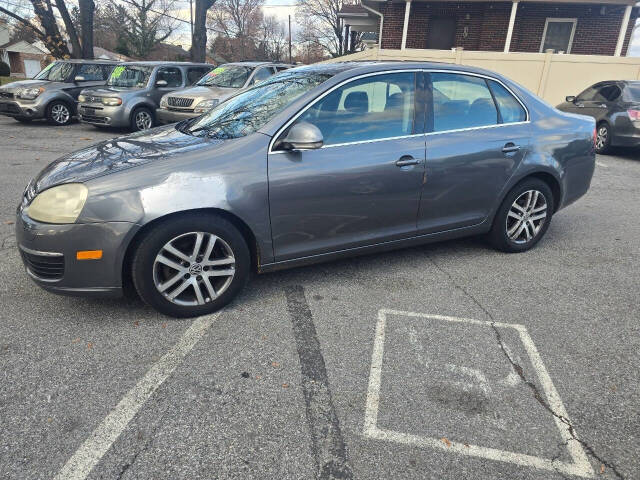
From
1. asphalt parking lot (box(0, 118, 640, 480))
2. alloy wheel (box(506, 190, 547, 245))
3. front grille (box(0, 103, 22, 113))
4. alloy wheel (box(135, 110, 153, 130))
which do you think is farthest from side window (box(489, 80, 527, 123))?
front grille (box(0, 103, 22, 113))

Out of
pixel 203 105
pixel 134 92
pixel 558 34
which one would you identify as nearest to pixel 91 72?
pixel 134 92

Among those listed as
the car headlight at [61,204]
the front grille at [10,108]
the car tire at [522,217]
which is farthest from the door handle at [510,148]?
the front grille at [10,108]

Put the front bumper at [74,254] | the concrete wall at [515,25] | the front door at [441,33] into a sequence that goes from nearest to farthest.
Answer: the front bumper at [74,254]
the concrete wall at [515,25]
the front door at [441,33]

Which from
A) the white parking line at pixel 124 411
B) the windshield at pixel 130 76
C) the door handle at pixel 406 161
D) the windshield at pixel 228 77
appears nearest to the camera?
the white parking line at pixel 124 411

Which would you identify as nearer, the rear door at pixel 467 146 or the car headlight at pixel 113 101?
the rear door at pixel 467 146

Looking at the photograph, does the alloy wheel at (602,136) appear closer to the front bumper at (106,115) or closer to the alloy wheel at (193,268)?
the alloy wheel at (193,268)

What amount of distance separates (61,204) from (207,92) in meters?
8.04

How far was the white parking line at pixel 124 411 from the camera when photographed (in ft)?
6.41

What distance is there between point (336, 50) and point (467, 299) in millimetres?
54578

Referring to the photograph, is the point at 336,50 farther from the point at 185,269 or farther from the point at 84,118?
the point at 185,269

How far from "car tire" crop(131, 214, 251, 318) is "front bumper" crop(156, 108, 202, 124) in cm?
761

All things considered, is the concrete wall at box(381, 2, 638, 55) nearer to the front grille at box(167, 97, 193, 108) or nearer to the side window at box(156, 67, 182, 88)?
the side window at box(156, 67, 182, 88)

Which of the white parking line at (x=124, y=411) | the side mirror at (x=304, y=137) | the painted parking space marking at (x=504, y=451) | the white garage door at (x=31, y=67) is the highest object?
the side mirror at (x=304, y=137)

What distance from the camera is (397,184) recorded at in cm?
355
